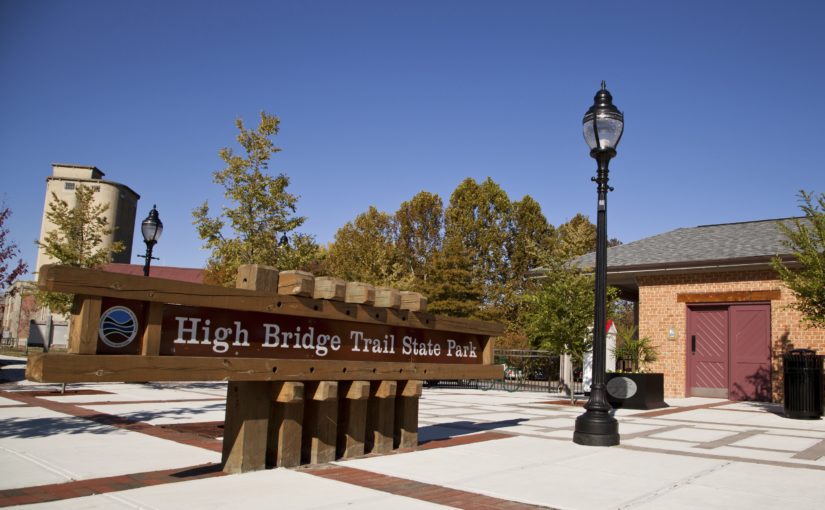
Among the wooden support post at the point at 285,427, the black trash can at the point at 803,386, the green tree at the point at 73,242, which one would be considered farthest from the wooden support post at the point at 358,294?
the green tree at the point at 73,242

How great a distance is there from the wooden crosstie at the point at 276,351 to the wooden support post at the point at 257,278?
0.01 m

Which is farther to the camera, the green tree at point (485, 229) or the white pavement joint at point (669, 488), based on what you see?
the green tree at point (485, 229)

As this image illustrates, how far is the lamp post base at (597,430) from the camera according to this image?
331 inches

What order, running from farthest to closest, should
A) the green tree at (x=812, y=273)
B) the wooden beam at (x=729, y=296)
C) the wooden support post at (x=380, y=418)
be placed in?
1. the wooden beam at (x=729, y=296)
2. the green tree at (x=812, y=273)
3. the wooden support post at (x=380, y=418)

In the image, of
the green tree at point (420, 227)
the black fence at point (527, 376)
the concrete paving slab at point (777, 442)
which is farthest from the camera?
the green tree at point (420, 227)

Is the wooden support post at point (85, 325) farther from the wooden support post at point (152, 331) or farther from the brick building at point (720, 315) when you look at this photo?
the brick building at point (720, 315)

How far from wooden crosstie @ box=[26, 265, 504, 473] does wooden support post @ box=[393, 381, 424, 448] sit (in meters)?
0.02

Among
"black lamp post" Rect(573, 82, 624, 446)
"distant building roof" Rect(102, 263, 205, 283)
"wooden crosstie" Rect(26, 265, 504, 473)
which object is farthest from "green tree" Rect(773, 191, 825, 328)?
"distant building roof" Rect(102, 263, 205, 283)

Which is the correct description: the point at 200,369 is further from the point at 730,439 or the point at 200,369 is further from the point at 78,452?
the point at 730,439

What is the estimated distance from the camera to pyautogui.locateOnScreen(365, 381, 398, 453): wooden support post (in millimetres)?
7293

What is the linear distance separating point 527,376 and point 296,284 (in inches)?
892

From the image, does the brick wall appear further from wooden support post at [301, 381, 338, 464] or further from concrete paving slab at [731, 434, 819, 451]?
wooden support post at [301, 381, 338, 464]

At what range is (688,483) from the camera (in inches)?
236

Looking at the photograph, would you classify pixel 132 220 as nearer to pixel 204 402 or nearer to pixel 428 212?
pixel 428 212
